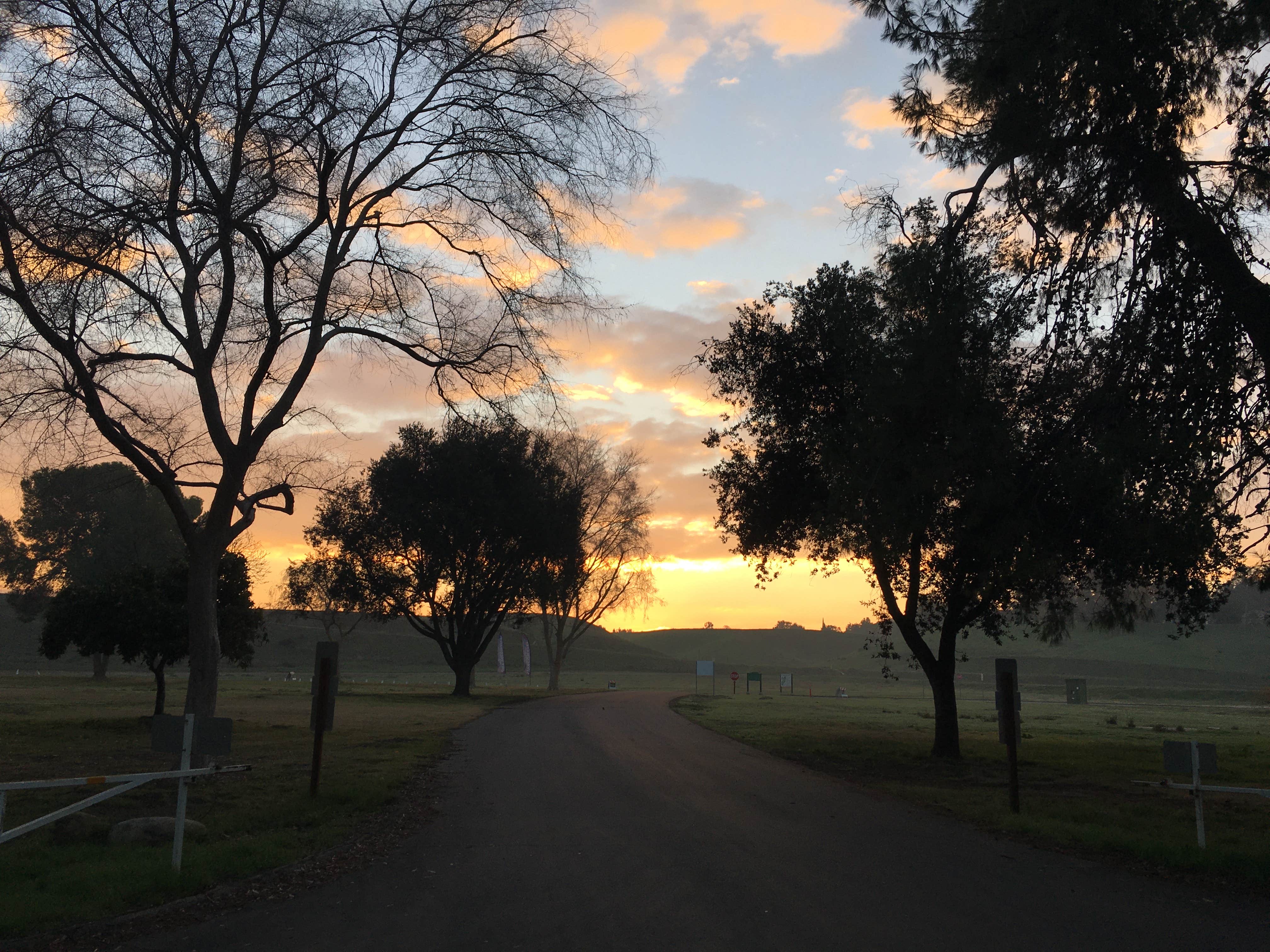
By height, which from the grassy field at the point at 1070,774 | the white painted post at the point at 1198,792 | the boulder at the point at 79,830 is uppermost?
the white painted post at the point at 1198,792

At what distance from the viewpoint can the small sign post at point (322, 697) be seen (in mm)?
11531

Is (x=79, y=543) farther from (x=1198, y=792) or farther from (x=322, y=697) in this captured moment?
(x=1198, y=792)

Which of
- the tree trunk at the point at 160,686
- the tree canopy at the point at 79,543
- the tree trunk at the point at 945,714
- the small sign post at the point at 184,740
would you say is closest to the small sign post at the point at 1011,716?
the tree trunk at the point at 945,714

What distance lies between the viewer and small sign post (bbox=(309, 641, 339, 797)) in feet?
37.8

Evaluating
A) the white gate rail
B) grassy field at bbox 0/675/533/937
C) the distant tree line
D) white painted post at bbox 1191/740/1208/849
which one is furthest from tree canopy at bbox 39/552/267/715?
white painted post at bbox 1191/740/1208/849

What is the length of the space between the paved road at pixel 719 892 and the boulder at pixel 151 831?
2.00 m

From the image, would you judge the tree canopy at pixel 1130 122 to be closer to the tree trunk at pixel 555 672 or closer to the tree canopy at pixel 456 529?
the tree canopy at pixel 456 529

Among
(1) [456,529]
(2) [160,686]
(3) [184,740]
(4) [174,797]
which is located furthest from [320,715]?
(1) [456,529]

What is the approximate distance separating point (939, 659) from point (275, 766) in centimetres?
1388

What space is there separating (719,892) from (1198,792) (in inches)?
212

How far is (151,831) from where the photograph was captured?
332 inches

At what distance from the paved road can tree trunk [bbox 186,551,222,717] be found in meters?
4.46

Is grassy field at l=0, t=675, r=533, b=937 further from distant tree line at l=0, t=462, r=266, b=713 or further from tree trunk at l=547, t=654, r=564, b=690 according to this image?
tree trunk at l=547, t=654, r=564, b=690

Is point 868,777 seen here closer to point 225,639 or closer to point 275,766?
point 275,766
